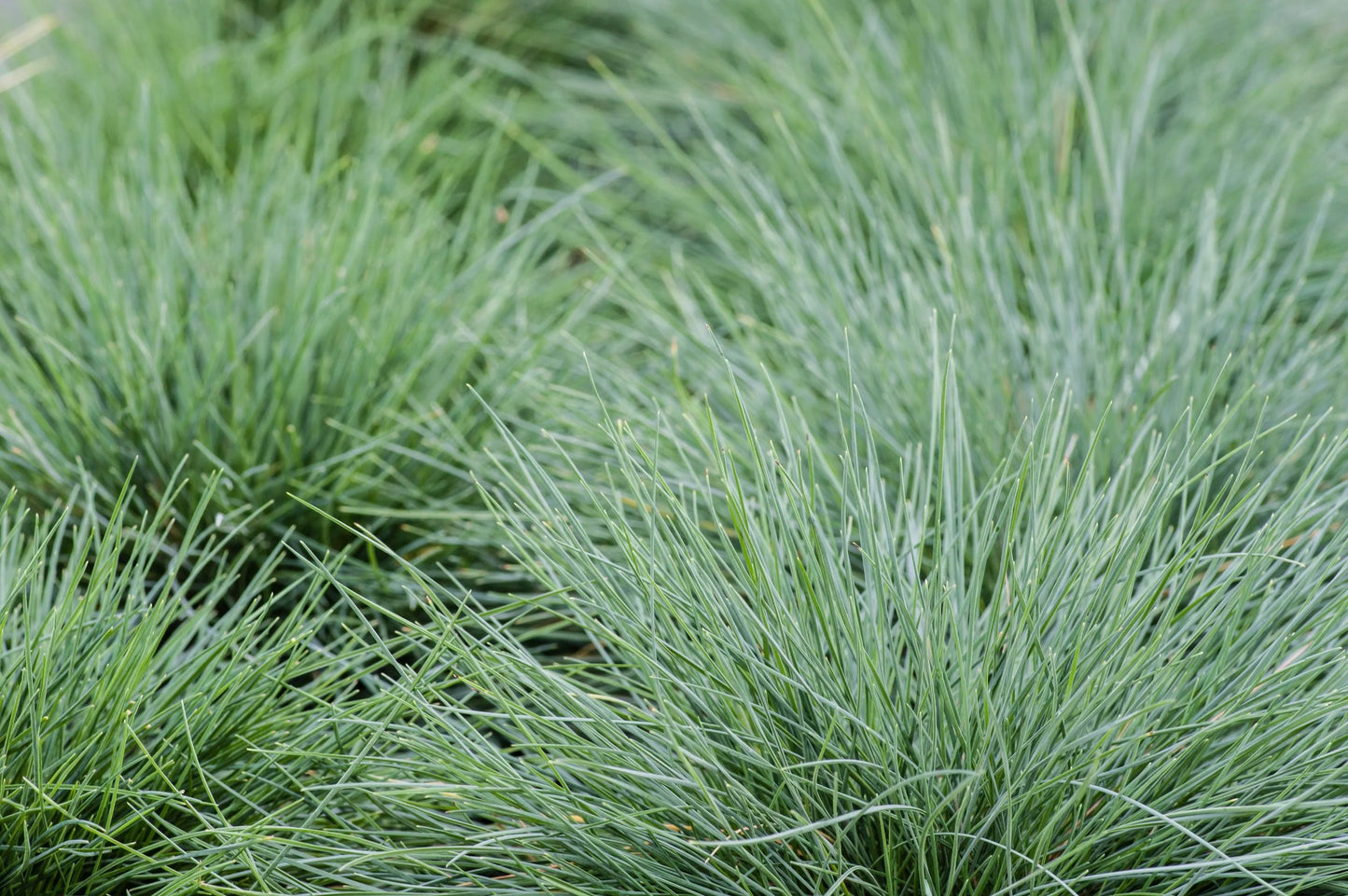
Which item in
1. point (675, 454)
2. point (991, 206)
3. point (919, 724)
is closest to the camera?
point (919, 724)

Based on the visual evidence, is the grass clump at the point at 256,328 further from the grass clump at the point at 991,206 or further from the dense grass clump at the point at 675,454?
the grass clump at the point at 991,206

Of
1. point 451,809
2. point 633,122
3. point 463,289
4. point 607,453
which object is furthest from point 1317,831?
point 633,122

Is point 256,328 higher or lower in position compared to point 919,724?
higher

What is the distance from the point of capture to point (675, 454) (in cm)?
114

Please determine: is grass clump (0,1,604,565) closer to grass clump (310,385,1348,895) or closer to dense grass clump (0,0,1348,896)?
dense grass clump (0,0,1348,896)

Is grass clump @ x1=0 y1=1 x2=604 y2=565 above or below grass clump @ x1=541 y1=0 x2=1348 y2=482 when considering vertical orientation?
above

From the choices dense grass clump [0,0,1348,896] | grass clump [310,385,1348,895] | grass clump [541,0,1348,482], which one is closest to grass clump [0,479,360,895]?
dense grass clump [0,0,1348,896]

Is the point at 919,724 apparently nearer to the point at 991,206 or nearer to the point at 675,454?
the point at 675,454

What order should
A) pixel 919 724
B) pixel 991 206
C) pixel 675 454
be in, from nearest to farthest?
pixel 919 724 → pixel 675 454 → pixel 991 206

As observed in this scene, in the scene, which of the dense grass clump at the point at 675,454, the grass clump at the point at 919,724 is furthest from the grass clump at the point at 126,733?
the grass clump at the point at 919,724

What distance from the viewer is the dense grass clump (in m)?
0.79

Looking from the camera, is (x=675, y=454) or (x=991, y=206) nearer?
(x=675, y=454)

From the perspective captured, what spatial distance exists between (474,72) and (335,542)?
91 centimetres

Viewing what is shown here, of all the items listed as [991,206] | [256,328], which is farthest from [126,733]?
[991,206]
